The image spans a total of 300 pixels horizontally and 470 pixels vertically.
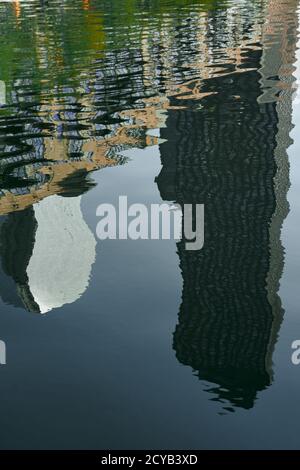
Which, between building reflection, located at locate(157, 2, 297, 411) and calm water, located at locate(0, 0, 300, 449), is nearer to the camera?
calm water, located at locate(0, 0, 300, 449)

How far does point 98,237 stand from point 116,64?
47.5 meters

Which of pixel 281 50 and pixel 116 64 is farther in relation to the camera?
pixel 281 50

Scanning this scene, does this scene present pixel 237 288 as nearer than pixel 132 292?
No

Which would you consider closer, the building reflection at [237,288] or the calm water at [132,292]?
the calm water at [132,292]

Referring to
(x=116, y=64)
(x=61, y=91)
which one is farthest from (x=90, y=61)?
(x=61, y=91)

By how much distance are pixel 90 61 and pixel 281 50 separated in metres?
22.2

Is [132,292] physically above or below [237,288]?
below

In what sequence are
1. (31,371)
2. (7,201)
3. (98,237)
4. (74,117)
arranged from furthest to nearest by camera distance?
(74,117) → (7,201) → (98,237) → (31,371)

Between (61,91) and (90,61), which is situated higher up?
(90,61)

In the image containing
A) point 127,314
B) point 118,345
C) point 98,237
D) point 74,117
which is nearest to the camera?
point 118,345

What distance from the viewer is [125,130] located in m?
47.6

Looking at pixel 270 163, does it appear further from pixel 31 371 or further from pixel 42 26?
pixel 31 371
